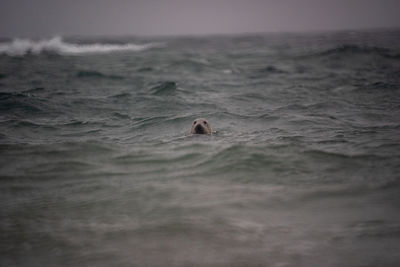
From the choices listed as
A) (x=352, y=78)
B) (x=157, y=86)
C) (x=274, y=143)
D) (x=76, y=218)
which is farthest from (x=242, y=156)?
(x=352, y=78)

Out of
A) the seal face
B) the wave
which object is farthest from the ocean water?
the wave

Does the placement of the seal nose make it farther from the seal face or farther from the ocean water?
the ocean water

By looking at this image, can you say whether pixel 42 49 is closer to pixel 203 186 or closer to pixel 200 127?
pixel 200 127

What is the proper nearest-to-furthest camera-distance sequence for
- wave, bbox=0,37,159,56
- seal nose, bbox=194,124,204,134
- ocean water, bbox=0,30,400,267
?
1. ocean water, bbox=0,30,400,267
2. seal nose, bbox=194,124,204,134
3. wave, bbox=0,37,159,56

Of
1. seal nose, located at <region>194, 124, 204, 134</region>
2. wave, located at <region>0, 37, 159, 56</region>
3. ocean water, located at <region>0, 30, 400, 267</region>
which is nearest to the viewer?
ocean water, located at <region>0, 30, 400, 267</region>

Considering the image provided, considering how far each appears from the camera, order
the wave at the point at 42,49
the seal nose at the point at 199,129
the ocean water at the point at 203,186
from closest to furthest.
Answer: the ocean water at the point at 203,186 < the seal nose at the point at 199,129 < the wave at the point at 42,49

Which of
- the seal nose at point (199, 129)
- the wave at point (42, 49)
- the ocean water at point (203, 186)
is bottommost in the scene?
the ocean water at point (203, 186)

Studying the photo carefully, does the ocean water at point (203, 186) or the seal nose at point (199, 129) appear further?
the seal nose at point (199, 129)

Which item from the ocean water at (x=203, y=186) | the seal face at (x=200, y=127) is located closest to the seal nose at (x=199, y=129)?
the seal face at (x=200, y=127)

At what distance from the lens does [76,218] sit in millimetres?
5211

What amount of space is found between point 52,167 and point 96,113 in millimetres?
6009

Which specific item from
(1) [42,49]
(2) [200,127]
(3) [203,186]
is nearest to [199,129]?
(2) [200,127]

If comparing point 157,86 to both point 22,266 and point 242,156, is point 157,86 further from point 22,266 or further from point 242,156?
point 22,266

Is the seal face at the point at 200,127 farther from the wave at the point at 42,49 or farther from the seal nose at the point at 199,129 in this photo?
the wave at the point at 42,49
